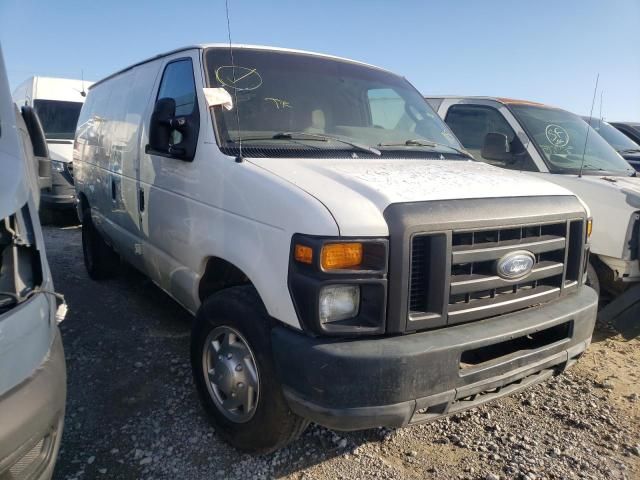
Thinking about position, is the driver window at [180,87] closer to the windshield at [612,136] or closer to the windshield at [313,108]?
the windshield at [313,108]

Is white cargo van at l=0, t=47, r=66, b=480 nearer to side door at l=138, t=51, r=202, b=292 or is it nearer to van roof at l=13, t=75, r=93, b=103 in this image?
side door at l=138, t=51, r=202, b=292

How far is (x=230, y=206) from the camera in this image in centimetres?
274

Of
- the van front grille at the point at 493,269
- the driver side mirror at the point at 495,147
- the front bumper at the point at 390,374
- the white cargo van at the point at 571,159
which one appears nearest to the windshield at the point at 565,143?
the white cargo van at the point at 571,159

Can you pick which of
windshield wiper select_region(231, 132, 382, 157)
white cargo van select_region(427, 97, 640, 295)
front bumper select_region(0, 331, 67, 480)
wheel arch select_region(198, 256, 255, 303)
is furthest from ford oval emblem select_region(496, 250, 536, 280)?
white cargo van select_region(427, 97, 640, 295)

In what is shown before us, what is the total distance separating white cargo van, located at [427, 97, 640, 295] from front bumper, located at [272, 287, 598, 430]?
233cm

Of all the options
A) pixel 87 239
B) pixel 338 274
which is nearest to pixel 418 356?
pixel 338 274

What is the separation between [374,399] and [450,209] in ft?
3.02

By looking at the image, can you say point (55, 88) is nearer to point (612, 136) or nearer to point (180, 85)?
point (180, 85)

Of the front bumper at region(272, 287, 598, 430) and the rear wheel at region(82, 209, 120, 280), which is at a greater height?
the front bumper at region(272, 287, 598, 430)

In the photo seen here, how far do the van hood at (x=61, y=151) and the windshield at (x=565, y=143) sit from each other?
743cm

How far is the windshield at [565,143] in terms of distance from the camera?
4984mm

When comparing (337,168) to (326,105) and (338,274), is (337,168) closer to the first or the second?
(338,274)

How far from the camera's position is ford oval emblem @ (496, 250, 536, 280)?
8.15ft

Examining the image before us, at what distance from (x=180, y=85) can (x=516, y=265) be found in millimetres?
2516
